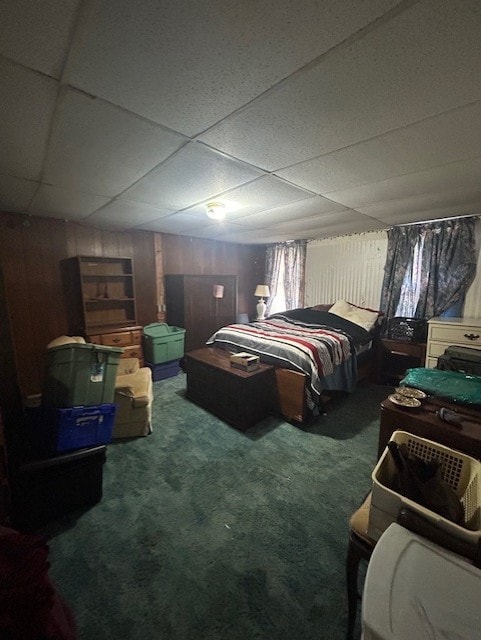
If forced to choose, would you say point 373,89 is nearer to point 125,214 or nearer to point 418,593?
point 418,593

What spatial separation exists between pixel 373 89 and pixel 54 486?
2581 millimetres

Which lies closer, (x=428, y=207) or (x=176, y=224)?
(x=428, y=207)

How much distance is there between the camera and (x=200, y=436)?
2529mm

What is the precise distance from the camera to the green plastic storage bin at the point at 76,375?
1811 mm

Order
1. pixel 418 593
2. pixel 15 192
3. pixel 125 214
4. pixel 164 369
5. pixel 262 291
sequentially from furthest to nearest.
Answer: pixel 262 291
pixel 164 369
pixel 125 214
pixel 15 192
pixel 418 593

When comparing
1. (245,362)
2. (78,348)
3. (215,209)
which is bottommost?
(245,362)

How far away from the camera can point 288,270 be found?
5.32m

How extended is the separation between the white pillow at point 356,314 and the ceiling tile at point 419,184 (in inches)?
67.5

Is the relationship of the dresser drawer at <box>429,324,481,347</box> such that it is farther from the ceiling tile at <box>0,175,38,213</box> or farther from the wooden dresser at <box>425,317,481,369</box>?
the ceiling tile at <box>0,175,38,213</box>

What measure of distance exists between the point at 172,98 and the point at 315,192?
5.01 feet

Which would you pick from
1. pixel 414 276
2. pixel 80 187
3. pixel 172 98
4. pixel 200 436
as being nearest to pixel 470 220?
pixel 414 276

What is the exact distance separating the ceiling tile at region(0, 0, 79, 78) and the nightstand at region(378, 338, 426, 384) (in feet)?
12.7

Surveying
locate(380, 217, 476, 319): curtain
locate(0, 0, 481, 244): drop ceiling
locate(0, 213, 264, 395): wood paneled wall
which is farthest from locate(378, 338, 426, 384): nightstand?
locate(0, 213, 264, 395): wood paneled wall

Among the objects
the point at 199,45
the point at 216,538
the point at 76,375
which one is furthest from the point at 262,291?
the point at 199,45
